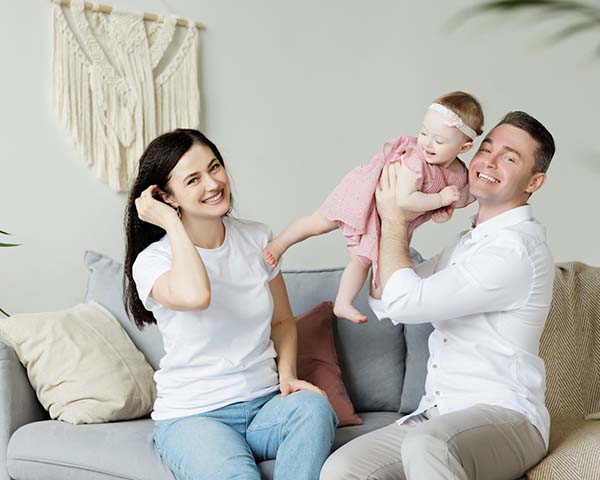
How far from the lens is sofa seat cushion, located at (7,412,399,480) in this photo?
2.13 m

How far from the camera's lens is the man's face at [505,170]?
6.62ft

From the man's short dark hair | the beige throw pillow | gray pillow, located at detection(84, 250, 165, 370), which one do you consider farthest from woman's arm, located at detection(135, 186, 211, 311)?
the man's short dark hair

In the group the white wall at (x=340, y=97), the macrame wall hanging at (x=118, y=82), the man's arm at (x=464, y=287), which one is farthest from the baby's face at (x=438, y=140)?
the white wall at (x=340, y=97)

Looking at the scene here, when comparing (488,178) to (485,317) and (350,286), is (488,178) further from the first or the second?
(350,286)

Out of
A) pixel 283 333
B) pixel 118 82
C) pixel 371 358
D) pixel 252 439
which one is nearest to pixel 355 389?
pixel 371 358

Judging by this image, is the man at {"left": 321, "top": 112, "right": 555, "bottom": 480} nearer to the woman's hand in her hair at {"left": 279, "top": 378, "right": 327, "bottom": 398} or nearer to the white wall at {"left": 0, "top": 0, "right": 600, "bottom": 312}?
the woman's hand in her hair at {"left": 279, "top": 378, "right": 327, "bottom": 398}

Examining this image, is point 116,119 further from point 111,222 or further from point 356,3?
point 356,3

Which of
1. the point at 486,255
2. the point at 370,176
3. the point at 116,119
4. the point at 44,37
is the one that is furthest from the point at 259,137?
the point at 486,255

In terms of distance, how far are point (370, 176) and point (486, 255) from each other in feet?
1.20

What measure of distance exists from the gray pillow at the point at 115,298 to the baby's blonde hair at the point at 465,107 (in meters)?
1.23

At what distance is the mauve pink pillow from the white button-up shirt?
40cm

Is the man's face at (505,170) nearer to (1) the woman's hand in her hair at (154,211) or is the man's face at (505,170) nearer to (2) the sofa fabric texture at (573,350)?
(2) the sofa fabric texture at (573,350)

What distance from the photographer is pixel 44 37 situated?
10.2ft

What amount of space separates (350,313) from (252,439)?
41cm
